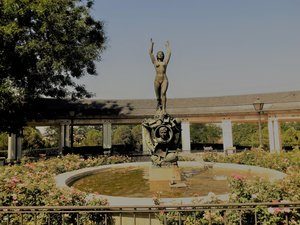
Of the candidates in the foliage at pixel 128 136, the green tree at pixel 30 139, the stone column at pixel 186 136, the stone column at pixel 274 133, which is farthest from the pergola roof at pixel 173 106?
the foliage at pixel 128 136

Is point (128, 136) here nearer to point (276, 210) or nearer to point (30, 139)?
point (30, 139)

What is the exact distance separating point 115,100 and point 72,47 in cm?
1291

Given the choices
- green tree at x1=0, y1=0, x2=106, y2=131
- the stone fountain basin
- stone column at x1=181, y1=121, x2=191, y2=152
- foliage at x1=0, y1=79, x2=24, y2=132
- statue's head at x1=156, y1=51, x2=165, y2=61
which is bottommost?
the stone fountain basin

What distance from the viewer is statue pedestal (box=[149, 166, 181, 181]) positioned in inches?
367

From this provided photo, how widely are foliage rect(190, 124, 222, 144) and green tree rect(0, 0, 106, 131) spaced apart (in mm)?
37317

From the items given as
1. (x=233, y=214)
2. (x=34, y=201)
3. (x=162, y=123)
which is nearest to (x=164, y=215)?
(x=233, y=214)

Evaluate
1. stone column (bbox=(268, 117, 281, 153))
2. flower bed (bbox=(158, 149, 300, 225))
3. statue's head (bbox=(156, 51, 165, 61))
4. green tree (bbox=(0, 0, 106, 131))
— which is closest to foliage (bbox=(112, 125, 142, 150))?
stone column (bbox=(268, 117, 281, 153))

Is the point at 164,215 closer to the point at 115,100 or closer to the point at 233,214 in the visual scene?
the point at 233,214

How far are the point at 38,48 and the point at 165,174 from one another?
11613 millimetres

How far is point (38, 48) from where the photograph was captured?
1659 cm

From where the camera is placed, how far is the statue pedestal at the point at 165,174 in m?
9.31

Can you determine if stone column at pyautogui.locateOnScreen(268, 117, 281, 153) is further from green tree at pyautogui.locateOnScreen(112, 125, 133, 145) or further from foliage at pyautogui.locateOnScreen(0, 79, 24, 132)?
green tree at pyautogui.locateOnScreen(112, 125, 133, 145)

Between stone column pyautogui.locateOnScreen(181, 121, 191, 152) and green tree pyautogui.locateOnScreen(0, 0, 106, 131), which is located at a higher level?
green tree pyautogui.locateOnScreen(0, 0, 106, 131)

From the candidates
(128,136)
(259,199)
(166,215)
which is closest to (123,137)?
(128,136)
